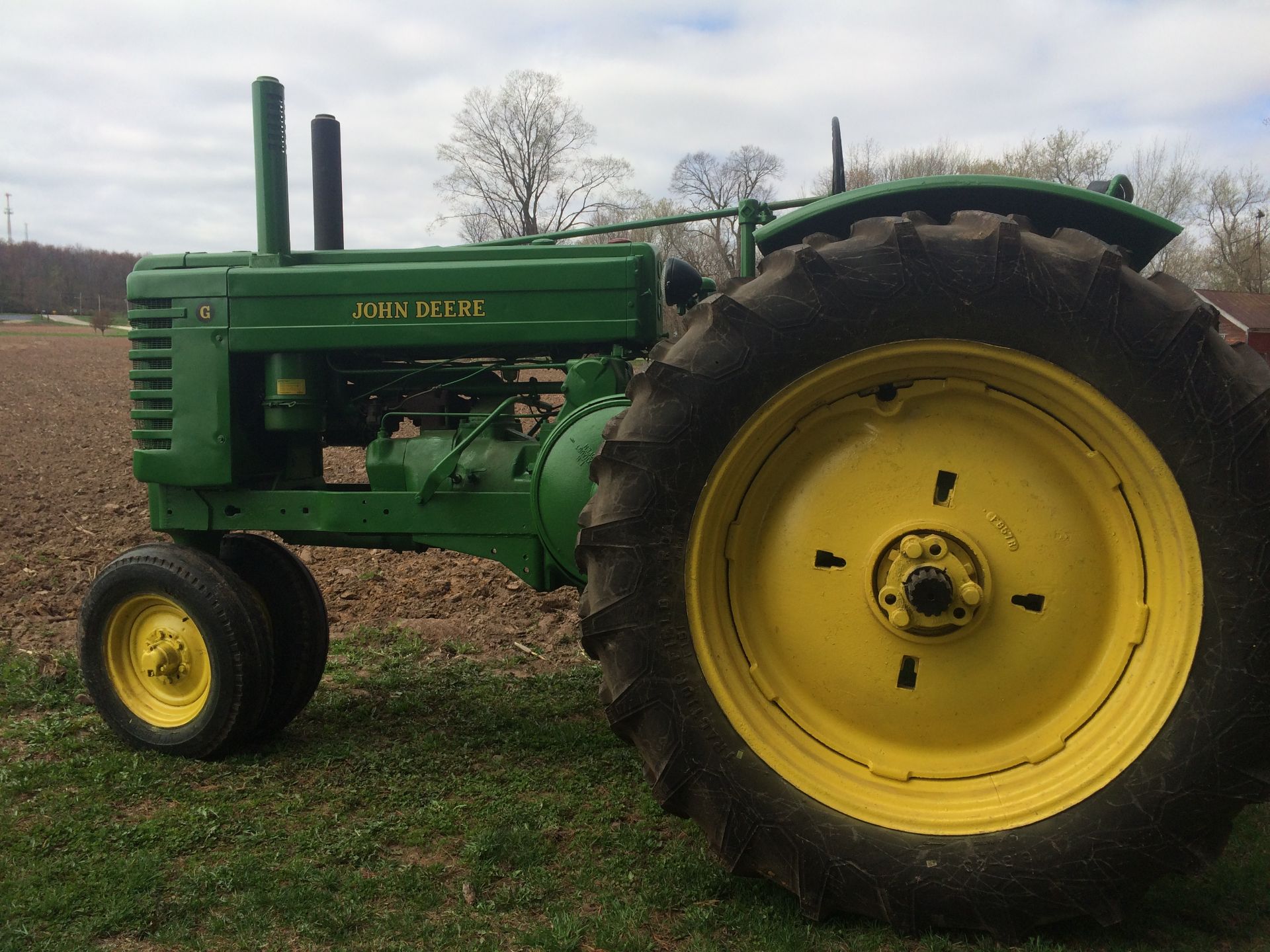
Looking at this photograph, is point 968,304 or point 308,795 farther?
point 308,795

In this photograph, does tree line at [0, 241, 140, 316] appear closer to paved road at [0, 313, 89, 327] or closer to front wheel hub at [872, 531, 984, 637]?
paved road at [0, 313, 89, 327]

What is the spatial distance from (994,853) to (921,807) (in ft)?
0.58

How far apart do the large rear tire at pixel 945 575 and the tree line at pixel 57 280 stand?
52.6 metres

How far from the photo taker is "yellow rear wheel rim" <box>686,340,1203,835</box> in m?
2.14

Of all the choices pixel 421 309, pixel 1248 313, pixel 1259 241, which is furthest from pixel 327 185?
pixel 1259 241

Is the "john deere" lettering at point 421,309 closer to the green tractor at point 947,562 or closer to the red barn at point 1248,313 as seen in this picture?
the green tractor at point 947,562

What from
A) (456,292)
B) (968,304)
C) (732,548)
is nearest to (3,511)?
(456,292)

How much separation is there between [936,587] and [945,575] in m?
0.04

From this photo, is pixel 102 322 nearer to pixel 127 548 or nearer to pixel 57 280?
pixel 57 280

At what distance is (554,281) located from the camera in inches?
129

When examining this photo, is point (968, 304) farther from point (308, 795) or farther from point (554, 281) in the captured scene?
point (308, 795)

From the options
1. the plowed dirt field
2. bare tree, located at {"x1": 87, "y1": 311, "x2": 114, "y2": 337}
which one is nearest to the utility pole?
the plowed dirt field

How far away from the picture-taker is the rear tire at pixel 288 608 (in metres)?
3.61

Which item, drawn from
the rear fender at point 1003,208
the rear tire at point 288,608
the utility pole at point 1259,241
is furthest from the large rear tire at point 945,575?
the utility pole at point 1259,241
